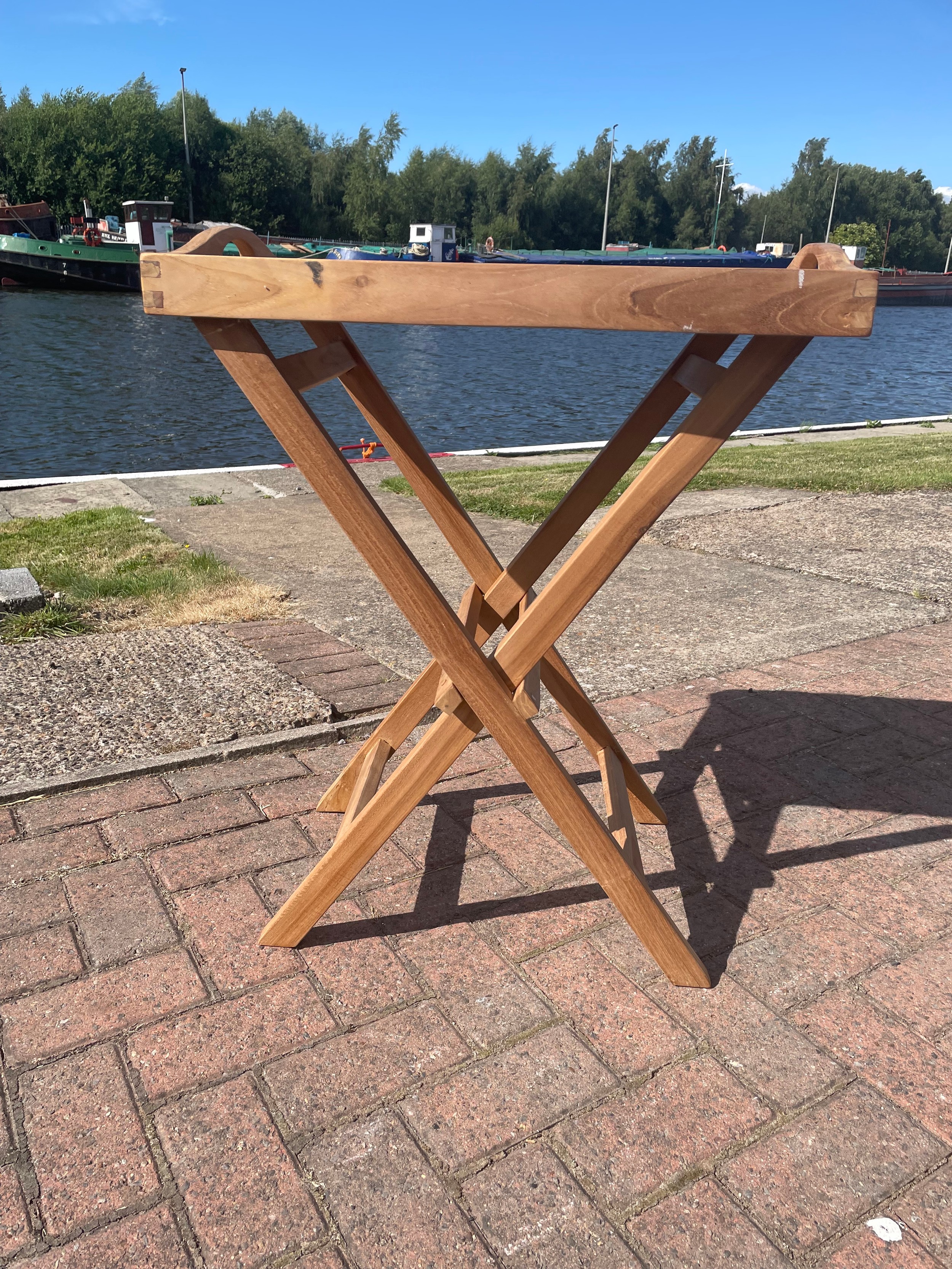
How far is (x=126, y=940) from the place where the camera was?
7.07ft

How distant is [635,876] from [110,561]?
4.16 meters

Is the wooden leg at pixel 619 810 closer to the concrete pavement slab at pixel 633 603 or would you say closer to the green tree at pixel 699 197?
the concrete pavement slab at pixel 633 603

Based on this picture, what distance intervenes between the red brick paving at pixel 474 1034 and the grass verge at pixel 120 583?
5.31 feet

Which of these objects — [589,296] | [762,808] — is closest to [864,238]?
[762,808]

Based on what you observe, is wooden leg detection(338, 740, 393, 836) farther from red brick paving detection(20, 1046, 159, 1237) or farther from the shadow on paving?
red brick paving detection(20, 1046, 159, 1237)

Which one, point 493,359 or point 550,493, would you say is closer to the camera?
point 550,493

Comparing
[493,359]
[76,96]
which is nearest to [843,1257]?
[493,359]

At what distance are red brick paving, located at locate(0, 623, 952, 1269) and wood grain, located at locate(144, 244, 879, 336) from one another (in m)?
1.36

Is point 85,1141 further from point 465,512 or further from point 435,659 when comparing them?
point 465,512

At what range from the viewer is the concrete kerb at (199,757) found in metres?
2.77

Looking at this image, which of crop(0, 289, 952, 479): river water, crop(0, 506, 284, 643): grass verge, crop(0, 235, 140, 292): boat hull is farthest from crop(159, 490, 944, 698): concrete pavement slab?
crop(0, 235, 140, 292): boat hull

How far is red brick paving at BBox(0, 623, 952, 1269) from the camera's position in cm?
151

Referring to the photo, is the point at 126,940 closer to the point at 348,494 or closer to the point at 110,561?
the point at 348,494

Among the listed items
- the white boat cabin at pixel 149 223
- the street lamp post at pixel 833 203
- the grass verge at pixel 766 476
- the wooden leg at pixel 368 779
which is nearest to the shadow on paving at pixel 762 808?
the wooden leg at pixel 368 779
